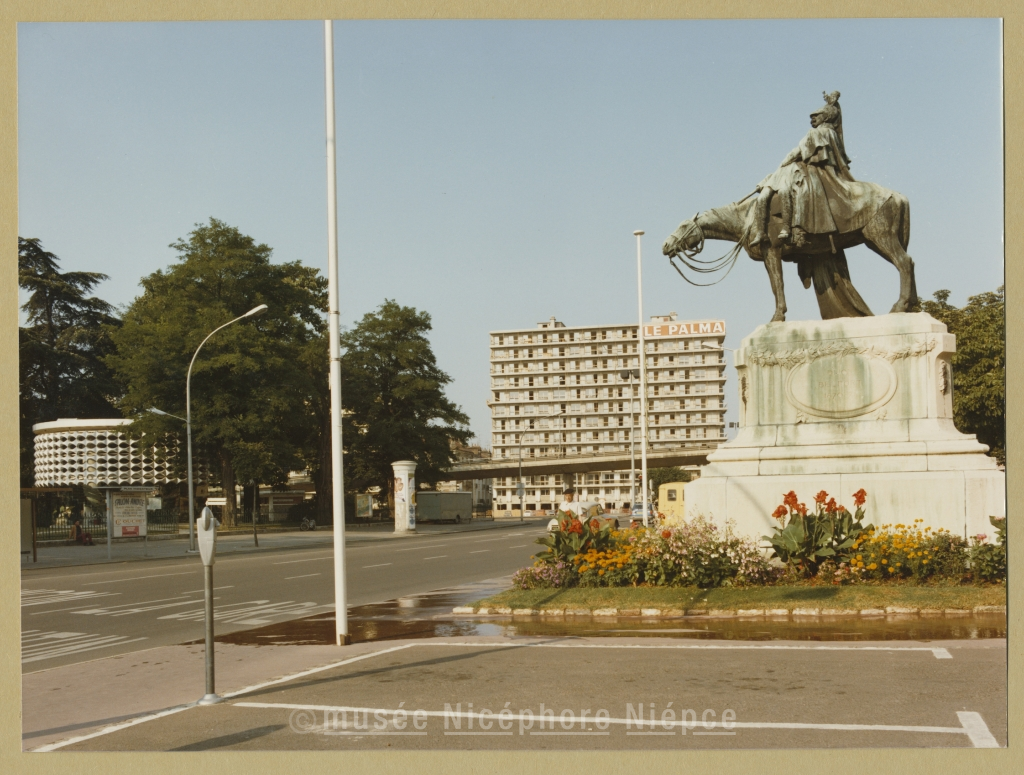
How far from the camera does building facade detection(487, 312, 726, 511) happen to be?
514ft

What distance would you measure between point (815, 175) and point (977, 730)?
11.4 meters

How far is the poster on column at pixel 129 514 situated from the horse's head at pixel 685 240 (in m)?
25.0

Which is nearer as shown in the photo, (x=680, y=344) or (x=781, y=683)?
(x=781, y=683)

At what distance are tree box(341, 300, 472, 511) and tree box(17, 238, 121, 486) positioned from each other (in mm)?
14744

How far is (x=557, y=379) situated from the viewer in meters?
160

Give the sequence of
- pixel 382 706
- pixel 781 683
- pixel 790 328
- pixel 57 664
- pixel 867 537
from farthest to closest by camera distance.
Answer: pixel 790 328 < pixel 867 537 < pixel 57 664 < pixel 781 683 < pixel 382 706

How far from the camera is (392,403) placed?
70250mm

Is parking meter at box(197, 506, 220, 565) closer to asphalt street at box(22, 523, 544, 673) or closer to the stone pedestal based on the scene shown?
asphalt street at box(22, 523, 544, 673)

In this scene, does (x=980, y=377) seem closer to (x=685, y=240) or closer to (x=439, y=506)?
(x=685, y=240)

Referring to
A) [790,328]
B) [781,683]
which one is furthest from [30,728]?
[790,328]

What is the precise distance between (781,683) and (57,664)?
7.63 m

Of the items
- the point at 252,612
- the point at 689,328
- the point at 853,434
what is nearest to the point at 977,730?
the point at 853,434

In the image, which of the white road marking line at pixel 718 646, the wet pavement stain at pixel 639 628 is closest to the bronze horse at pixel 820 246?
the wet pavement stain at pixel 639 628

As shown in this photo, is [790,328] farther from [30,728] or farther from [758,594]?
[30,728]
